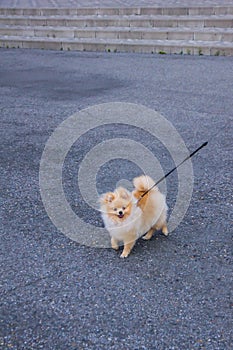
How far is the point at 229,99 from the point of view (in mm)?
6012

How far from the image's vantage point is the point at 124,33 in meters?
10.5

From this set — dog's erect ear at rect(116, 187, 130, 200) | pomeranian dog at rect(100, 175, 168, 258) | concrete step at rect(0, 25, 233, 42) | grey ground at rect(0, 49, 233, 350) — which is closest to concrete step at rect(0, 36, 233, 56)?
concrete step at rect(0, 25, 233, 42)

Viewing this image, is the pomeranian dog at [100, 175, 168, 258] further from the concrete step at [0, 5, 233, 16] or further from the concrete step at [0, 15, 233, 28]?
the concrete step at [0, 5, 233, 16]

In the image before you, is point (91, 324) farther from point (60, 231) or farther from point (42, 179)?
point (42, 179)

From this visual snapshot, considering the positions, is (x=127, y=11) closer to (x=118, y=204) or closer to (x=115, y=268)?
(x=118, y=204)

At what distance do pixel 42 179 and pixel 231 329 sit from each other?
225 cm

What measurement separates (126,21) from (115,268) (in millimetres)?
9412

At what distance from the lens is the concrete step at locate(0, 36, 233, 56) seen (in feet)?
29.8

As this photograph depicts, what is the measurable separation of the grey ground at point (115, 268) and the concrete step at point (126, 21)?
528 cm

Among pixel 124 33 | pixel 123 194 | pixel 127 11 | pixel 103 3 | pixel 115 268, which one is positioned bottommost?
pixel 115 268

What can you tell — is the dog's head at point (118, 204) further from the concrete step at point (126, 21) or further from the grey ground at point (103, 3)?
the grey ground at point (103, 3)

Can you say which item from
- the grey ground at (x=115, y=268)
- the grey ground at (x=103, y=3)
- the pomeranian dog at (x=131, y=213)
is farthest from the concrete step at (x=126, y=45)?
the pomeranian dog at (x=131, y=213)

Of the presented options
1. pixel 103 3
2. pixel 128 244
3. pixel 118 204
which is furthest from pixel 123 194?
pixel 103 3

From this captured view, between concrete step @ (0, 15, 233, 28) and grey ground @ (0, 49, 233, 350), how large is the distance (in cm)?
528
